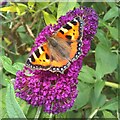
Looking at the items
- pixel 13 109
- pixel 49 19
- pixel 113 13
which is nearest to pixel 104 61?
pixel 113 13

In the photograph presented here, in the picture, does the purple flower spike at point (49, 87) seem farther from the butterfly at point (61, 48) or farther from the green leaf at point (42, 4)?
the green leaf at point (42, 4)

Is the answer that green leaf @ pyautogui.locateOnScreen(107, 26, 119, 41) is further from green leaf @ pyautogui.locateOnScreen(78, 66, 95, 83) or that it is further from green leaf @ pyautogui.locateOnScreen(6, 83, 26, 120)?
green leaf @ pyautogui.locateOnScreen(6, 83, 26, 120)

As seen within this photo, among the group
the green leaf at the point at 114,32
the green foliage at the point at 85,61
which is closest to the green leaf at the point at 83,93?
the green foliage at the point at 85,61

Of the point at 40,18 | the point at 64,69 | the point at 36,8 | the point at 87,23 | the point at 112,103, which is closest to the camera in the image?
the point at 64,69

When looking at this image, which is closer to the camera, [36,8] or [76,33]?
[76,33]

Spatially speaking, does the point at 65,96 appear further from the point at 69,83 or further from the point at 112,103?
the point at 112,103

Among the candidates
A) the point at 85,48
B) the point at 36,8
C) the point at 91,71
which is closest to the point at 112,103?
the point at 91,71

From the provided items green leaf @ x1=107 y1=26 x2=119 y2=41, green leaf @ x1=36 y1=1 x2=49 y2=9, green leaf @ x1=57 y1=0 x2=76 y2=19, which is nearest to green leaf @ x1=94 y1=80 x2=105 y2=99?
green leaf @ x1=107 y1=26 x2=119 y2=41
